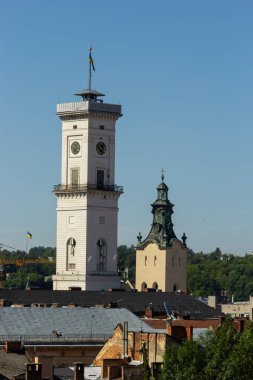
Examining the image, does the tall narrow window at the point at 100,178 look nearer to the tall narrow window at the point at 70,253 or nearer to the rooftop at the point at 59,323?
the tall narrow window at the point at 70,253

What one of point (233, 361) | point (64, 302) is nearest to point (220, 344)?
point (233, 361)

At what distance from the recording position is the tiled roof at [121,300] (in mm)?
143000

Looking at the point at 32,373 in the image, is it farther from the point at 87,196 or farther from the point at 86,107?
the point at 86,107

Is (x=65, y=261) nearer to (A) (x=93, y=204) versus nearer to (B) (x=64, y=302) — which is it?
(A) (x=93, y=204)

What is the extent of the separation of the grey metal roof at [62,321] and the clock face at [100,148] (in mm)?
70562

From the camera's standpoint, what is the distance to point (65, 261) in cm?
18488

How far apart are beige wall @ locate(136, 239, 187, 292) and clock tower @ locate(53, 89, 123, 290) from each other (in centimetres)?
975

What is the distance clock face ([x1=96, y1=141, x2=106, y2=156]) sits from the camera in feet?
614

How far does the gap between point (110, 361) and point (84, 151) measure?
106 meters

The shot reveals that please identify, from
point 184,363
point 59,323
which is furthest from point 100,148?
point 184,363

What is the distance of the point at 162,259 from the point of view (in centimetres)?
19575

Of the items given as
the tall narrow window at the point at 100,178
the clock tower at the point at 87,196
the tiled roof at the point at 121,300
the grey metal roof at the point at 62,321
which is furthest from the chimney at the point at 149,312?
the tall narrow window at the point at 100,178

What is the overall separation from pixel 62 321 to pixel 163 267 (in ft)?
276

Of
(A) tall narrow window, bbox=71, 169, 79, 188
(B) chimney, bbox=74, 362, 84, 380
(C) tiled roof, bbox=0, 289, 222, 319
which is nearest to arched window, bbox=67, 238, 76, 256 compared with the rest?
(A) tall narrow window, bbox=71, 169, 79, 188
